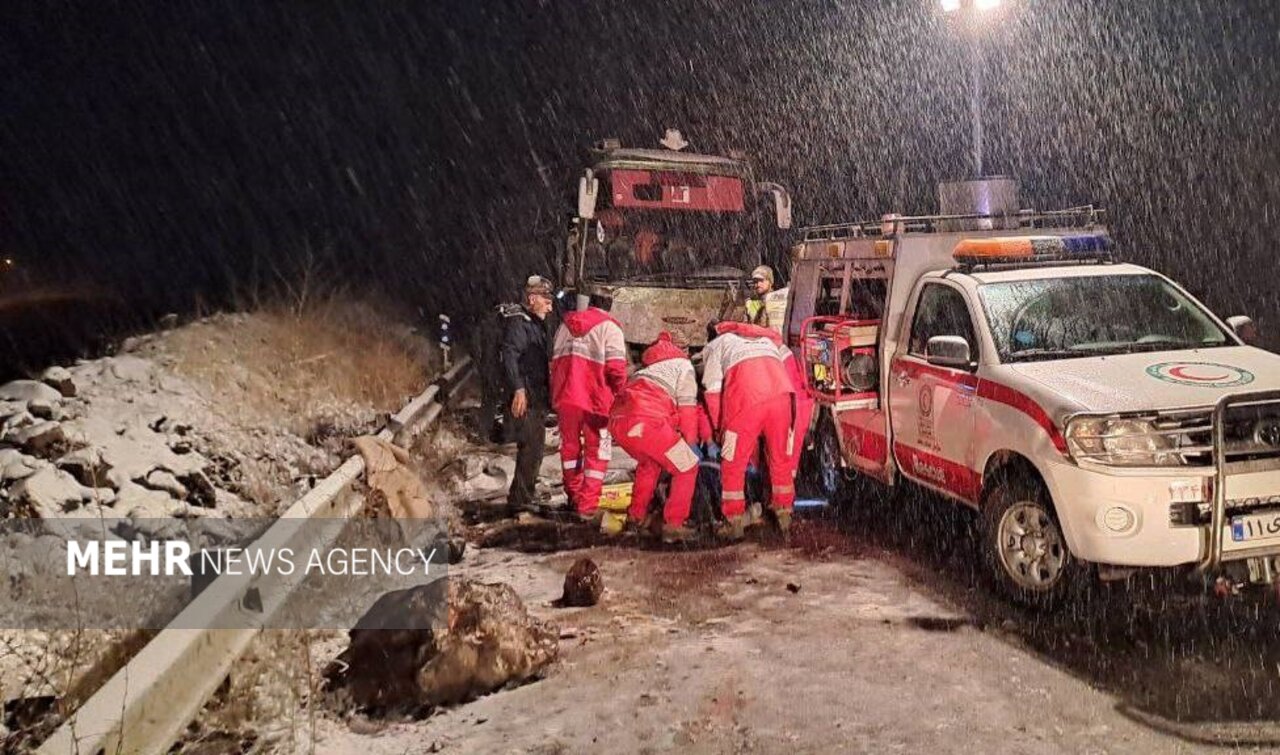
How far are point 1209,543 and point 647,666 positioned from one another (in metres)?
2.65

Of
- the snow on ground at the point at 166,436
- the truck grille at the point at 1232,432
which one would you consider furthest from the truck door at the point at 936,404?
the snow on ground at the point at 166,436

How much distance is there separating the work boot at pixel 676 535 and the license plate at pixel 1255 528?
3.49m

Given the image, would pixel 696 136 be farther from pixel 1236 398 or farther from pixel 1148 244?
pixel 1236 398

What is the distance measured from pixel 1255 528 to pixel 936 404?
76.4 inches

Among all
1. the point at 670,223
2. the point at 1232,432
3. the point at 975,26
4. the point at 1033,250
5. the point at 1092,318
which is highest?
the point at 975,26

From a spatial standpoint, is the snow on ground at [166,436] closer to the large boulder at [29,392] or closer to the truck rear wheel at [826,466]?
the large boulder at [29,392]

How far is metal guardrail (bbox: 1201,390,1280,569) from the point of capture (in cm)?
483

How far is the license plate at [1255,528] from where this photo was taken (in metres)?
4.87

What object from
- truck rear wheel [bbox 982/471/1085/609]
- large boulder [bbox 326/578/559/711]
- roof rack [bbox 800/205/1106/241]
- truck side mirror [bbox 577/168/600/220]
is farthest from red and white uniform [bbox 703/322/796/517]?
truck side mirror [bbox 577/168/600/220]

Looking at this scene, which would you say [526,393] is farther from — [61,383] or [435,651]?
[435,651]

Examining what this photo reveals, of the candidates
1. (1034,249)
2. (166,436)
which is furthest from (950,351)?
(166,436)

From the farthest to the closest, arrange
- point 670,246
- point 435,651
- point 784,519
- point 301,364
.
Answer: point 670,246 → point 301,364 → point 784,519 → point 435,651

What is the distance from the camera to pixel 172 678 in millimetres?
3619

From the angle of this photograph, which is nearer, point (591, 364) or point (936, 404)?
point (936, 404)
